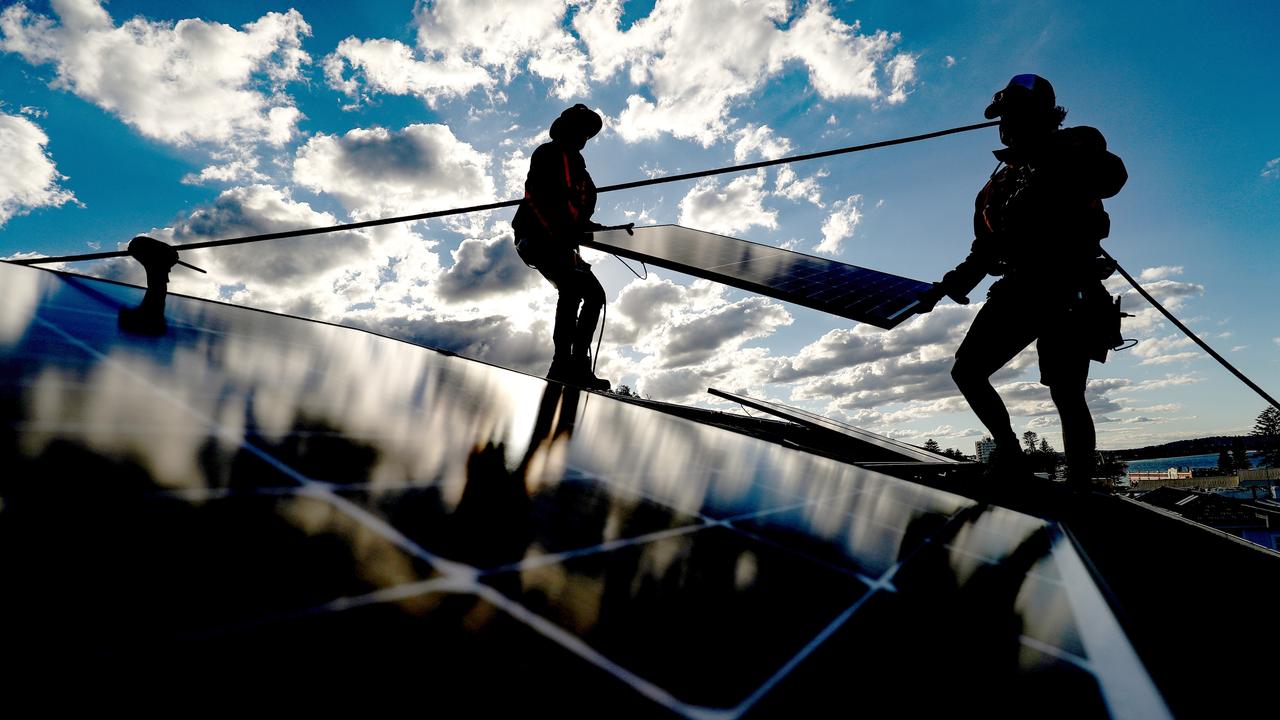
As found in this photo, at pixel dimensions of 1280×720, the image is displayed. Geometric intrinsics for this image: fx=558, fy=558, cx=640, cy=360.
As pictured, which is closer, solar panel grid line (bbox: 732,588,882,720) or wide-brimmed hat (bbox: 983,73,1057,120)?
solar panel grid line (bbox: 732,588,882,720)

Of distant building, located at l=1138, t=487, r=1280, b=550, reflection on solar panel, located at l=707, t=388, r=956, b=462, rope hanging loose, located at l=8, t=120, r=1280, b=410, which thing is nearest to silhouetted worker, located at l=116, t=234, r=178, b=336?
rope hanging loose, located at l=8, t=120, r=1280, b=410

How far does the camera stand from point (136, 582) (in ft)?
1.95

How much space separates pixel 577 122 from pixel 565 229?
1.29m

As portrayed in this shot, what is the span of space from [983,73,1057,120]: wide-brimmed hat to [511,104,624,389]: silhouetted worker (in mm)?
4217

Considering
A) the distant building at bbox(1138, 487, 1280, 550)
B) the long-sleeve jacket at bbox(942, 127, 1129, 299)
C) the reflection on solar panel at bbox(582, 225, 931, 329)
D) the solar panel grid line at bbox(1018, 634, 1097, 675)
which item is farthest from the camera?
the distant building at bbox(1138, 487, 1280, 550)

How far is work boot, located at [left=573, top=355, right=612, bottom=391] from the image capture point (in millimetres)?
7031

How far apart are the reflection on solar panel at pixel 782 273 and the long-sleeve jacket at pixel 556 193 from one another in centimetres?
46

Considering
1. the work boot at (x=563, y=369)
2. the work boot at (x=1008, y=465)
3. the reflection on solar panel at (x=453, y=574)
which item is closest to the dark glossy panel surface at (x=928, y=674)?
the reflection on solar panel at (x=453, y=574)

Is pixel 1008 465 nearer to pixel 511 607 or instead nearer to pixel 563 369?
pixel 563 369

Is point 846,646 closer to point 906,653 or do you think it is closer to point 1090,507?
point 906,653

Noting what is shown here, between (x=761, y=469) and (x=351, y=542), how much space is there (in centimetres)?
210

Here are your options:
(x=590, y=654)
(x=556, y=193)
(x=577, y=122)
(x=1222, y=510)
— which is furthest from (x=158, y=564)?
(x=1222, y=510)

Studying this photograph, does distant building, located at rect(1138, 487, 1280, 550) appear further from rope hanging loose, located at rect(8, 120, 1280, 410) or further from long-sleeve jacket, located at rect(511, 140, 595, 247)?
long-sleeve jacket, located at rect(511, 140, 595, 247)

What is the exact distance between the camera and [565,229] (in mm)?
6746
